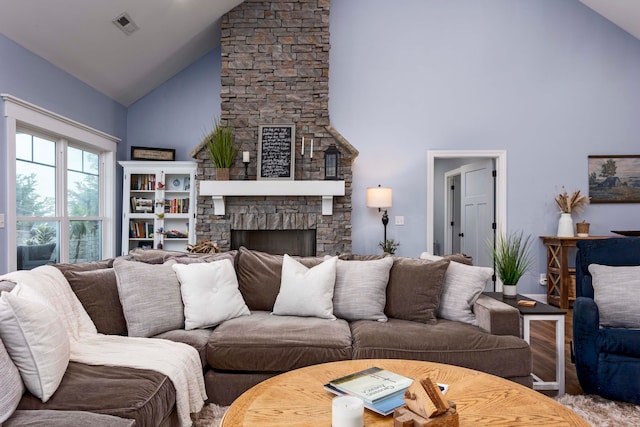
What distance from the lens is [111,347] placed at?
6.71ft

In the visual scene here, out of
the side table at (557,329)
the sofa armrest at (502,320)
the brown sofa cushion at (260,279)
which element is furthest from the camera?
the brown sofa cushion at (260,279)

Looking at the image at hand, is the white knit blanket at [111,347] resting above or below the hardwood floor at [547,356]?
above

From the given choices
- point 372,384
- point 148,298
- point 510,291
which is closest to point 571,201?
point 510,291

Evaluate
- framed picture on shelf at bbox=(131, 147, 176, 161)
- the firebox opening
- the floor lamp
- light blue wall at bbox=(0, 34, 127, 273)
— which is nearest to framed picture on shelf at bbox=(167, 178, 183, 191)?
framed picture on shelf at bbox=(131, 147, 176, 161)

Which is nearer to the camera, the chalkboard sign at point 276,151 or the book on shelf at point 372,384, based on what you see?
the book on shelf at point 372,384

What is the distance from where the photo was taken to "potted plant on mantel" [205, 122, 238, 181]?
198 inches

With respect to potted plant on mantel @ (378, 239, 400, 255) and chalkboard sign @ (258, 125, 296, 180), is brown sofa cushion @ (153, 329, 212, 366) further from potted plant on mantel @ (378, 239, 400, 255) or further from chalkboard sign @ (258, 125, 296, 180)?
potted plant on mantel @ (378, 239, 400, 255)

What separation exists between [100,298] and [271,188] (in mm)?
2840

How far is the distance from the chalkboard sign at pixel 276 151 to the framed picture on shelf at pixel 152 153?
1.31m

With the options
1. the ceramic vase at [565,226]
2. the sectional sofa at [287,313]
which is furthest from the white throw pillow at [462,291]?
the ceramic vase at [565,226]

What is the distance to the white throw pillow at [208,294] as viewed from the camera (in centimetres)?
254

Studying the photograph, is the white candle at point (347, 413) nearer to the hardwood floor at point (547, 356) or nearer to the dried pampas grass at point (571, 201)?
the hardwood floor at point (547, 356)

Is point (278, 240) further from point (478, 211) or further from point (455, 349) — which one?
point (455, 349)

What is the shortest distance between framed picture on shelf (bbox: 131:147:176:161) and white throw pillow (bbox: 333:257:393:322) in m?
3.67
